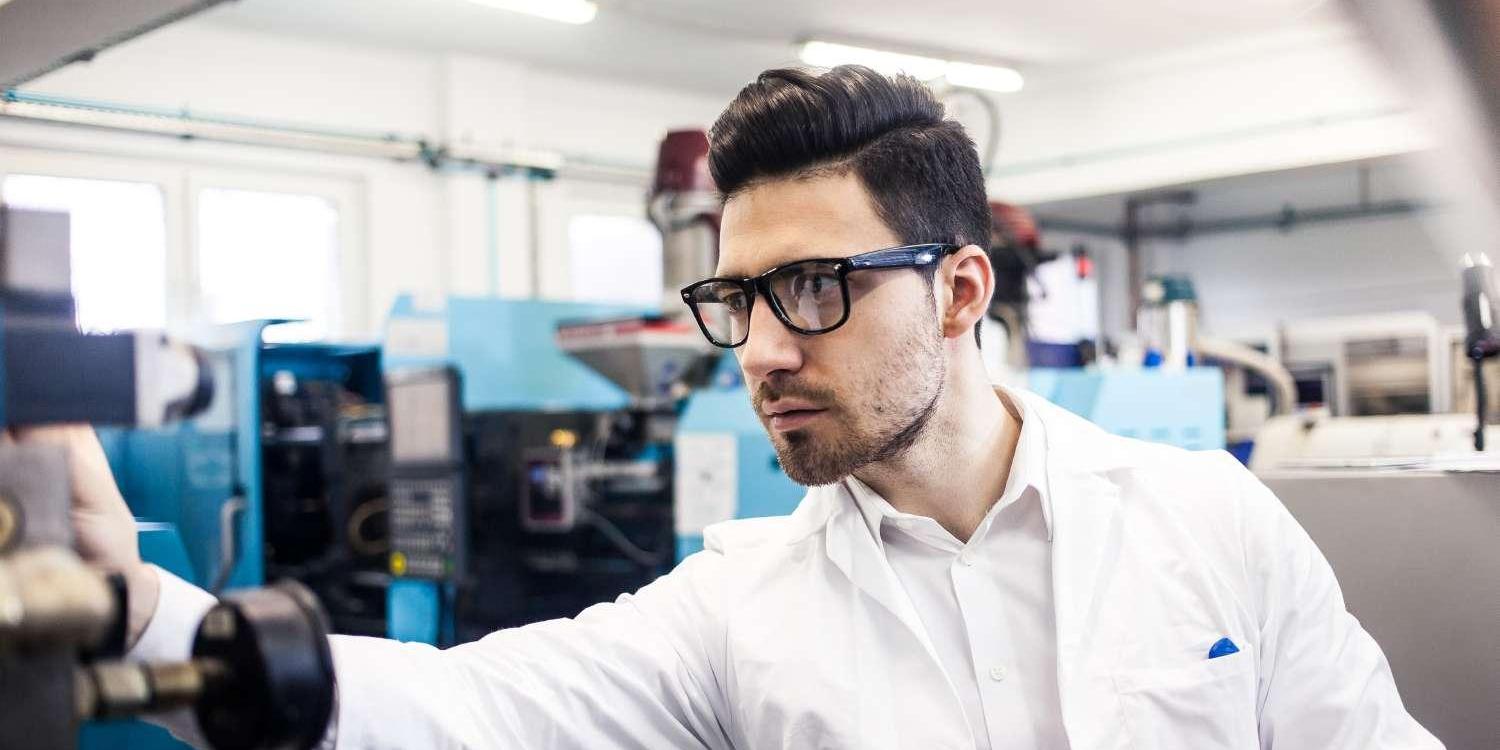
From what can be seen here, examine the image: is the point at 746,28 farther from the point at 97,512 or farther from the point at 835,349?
the point at 97,512

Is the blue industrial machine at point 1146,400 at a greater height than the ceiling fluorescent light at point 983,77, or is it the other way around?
the ceiling fluorescent light at point 983,77

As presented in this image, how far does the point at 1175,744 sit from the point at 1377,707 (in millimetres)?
226

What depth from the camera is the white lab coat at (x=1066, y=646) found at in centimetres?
123

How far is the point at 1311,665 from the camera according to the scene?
1.30 metres

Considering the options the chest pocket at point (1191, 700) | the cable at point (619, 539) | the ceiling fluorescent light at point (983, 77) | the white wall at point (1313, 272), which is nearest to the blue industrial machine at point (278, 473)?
the cable at point (619, 539)

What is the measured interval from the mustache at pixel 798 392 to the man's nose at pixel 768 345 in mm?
14

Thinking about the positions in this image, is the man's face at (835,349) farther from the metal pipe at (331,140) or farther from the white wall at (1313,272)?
the white wall at (1313,272)

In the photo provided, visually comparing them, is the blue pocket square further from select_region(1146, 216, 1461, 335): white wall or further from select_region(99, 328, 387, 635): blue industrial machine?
select_region(1146, 216, 1461, 335): white wall

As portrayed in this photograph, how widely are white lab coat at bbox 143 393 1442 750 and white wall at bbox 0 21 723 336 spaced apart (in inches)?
201

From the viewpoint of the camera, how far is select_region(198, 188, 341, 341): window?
598cm

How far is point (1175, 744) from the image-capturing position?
1256mm

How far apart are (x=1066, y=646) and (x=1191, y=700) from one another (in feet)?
0.46

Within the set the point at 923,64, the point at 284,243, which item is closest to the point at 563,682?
the point at 284,243

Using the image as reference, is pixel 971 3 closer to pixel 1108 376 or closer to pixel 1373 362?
pixel 1373 362
